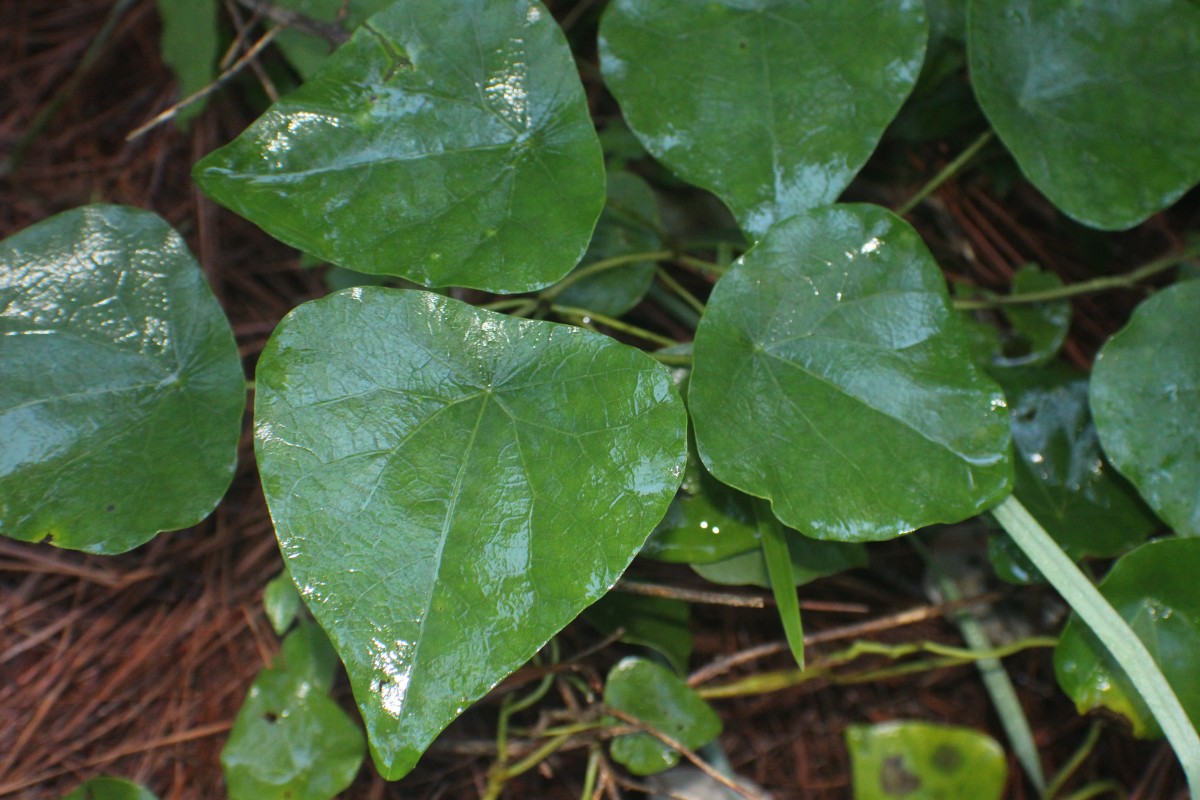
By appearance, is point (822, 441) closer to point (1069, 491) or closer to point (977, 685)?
point (1069, 491)

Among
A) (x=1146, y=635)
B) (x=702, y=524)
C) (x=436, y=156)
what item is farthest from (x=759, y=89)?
(x=1146, y=635)

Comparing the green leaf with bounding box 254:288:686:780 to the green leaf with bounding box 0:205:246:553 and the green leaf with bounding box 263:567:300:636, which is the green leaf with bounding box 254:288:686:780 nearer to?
the green leaf with bounding box 0:205:246:553

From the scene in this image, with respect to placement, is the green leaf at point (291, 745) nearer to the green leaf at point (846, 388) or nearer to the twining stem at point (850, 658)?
the twining stem at point (850, 658)

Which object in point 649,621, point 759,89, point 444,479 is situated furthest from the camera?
point 649,621

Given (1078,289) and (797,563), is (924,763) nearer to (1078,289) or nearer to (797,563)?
(797,563)

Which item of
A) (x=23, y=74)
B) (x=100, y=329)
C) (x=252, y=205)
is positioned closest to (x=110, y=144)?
(x=23, y=74)

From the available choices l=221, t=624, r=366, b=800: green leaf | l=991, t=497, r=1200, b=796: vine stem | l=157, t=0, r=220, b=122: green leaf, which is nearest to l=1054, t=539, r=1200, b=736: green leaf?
l=991, t=497, r=1200, b=796: vine stem
